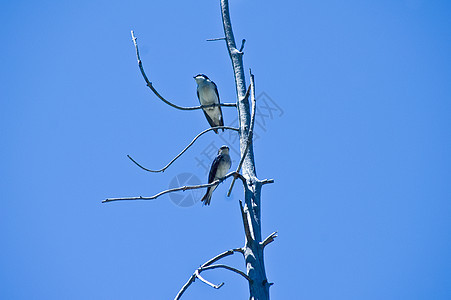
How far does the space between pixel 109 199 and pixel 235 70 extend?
1.67m

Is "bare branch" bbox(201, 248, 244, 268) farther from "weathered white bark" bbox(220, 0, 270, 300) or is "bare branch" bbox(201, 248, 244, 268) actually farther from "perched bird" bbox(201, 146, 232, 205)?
"perched bird" bbox(201, 146, 232, 205)

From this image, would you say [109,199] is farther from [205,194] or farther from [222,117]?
[222,117]

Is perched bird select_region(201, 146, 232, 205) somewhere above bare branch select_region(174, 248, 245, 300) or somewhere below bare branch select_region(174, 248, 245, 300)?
above

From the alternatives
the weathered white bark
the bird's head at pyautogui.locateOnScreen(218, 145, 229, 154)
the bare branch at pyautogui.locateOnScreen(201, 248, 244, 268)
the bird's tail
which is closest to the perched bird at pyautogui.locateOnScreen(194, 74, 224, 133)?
the bird's head at pyautogui.locateOnScreen(218, 145, 229, 154)

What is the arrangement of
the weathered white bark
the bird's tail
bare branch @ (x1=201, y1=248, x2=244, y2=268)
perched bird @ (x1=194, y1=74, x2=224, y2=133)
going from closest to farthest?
the weathered white bark
bare branch @ (x1=201, y1=248, x2=244, y2=268)
the bird's tail
perched bird @ (x1=194, y1=74, x2=224, y2=133)

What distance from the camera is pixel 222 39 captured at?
402 centimetres

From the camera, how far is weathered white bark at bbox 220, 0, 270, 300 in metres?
2.90

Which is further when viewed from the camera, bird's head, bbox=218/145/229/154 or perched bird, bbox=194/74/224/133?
perched bird, bbox=194/74/224/133

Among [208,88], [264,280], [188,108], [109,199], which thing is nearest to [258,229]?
[264,280]

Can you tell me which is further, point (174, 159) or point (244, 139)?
point (174, 159)

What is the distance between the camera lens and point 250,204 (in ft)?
10.4

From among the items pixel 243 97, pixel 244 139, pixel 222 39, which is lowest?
pixel 244 139

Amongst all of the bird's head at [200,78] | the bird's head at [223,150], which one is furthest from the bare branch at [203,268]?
the bird's head at [200,78]

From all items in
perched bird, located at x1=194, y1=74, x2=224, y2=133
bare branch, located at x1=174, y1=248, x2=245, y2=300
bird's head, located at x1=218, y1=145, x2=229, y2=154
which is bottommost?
bare branch, located at x1=174, y1=248, x2=245, y2=300
